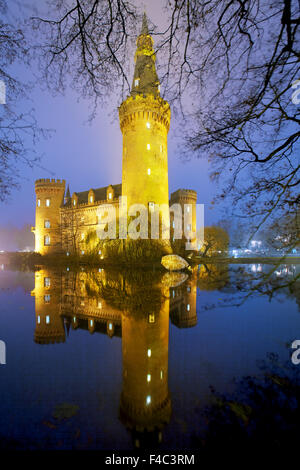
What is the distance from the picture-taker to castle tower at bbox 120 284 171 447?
168 cm

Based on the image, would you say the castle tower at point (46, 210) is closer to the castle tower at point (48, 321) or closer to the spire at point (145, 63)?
the castle tower at point (48, 321)

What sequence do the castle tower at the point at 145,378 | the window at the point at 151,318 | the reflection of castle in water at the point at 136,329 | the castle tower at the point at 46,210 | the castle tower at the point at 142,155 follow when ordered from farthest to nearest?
the castle tower at the point at 46,210 → the castle tower at the point at 142,155 → the window at the point at 151,318 → the reflection of castle in water at the point at 136,329 → the castle tower at the point at 145,378

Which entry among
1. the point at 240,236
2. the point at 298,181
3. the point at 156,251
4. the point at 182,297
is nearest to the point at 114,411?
the point at 240,236

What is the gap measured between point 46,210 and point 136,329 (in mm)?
41370

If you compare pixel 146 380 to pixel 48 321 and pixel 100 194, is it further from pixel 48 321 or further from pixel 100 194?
pixel 100 194

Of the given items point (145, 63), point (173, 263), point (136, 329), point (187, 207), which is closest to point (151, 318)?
point (136, 329)

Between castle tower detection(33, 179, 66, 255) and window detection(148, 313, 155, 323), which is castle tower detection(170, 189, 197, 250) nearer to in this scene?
castle tower detection(33, 179, 66, 255)

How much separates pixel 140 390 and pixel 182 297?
448cm

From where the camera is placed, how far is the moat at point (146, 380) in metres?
1.56

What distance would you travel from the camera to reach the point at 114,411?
1.79m

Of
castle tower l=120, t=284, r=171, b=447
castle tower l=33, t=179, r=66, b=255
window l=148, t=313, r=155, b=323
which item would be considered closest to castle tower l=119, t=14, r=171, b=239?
castle tower l=33, t=179, r=66, b=255

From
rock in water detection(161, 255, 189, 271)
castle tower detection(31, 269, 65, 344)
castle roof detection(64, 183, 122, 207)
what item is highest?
castle roof detection(64, 183, 122, 207)

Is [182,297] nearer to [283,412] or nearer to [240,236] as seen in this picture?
[240,236]

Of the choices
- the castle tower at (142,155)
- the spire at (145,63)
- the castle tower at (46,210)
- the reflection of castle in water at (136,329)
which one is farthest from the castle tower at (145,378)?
the castle tower at (46,210)
